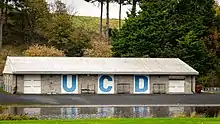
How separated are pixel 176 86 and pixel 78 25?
153 ft

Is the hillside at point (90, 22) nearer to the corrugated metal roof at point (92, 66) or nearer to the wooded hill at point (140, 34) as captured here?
the wooded hill at point (140, 34)

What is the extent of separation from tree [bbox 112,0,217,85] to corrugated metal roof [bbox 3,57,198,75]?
18.9ft

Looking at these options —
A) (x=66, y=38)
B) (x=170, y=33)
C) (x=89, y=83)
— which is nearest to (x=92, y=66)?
(x=89, y=83)

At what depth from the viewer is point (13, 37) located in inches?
3034

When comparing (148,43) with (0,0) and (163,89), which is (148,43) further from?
(0,0)

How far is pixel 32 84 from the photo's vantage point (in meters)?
46.1

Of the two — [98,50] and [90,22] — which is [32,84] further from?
[90,22]

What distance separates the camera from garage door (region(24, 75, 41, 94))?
45888mm

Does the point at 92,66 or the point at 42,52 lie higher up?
the point at 42,52

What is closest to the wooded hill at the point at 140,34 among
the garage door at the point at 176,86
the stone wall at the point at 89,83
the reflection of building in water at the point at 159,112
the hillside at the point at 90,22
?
the garage door at the point at 176,86

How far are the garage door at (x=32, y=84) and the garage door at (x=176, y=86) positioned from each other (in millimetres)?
12922

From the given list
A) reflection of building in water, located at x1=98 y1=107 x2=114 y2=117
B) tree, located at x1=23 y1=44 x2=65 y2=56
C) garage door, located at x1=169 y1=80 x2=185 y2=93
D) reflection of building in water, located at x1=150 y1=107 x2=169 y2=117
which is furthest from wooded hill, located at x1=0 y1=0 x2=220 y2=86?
reflection of building in water, located at x1=98 y1=107 x2=114 y2=117

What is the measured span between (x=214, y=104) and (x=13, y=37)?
46.7 metres

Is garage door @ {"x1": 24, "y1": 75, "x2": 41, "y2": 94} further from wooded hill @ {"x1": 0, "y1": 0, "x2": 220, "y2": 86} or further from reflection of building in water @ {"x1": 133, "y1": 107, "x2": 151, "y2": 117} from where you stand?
reflection of building in water @ {"x1": 133, "y1": 107, "x2": 151, "y2": 117}
